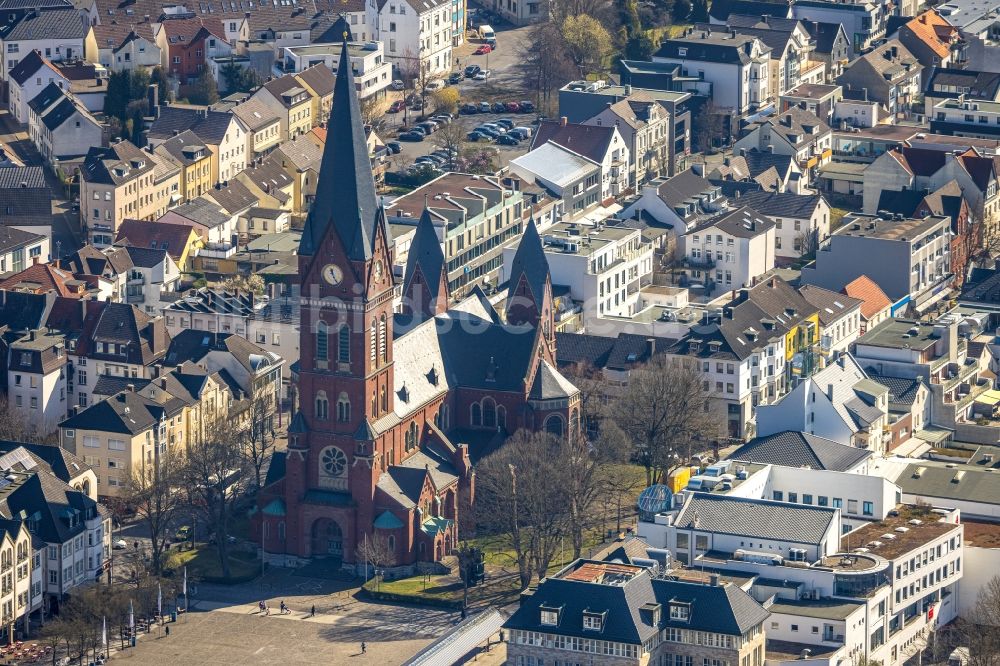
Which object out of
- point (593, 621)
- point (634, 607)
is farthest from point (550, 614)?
point (634, 607)

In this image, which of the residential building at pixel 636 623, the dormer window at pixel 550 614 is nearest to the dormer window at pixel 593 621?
the residential building at pixel 636 623

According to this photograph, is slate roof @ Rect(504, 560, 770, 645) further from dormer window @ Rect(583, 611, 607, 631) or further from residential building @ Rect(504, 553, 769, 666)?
dormer window @ Rect(583, 611, 607, 631)

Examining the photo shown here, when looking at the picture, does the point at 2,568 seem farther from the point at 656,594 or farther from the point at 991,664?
the point at 991,664

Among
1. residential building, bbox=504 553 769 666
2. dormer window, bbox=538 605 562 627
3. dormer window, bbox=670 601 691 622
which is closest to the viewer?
residential building, bbox=504 553 769 666

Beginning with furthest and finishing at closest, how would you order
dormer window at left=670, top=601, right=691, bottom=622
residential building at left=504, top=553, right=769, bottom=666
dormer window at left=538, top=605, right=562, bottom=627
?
dormer window at left=538, top=605, right=562, bottom=627, dormer window at left=670, top=601, right=691, bottom=622, residential building at left=504, top=553, right=769, bottom=666

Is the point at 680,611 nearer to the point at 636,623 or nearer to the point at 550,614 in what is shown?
the point at 636,623

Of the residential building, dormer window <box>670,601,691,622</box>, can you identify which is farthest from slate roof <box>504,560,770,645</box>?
dormer window <box>670,601,691,622</box>
